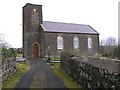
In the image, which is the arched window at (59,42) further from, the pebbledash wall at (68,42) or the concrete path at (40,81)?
the concrete path at (40,81)

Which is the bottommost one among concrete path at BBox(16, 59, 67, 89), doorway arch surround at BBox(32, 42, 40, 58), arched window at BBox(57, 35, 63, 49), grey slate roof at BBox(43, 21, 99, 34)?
concrete path at BBox(16, 59, 67, 89)

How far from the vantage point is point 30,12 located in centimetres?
4956

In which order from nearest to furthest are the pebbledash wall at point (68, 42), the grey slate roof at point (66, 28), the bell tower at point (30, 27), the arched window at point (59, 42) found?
the pebbledash wall at point (68, 42) < the bell tower at point (30, 27) < the arched window at point (59, 42) < the grey slate roof at point (66, 28)

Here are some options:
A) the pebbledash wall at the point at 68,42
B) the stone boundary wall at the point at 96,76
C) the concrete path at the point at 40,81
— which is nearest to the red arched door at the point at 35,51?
the pebbledash wall at the point at 68,42

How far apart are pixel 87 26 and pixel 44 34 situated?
15.7m

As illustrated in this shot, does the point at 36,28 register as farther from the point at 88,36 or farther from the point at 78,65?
the point at 78,65

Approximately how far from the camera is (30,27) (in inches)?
1948

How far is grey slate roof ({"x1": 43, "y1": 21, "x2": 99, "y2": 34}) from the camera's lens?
1993 inches

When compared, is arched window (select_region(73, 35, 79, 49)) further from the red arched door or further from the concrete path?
the concrete path

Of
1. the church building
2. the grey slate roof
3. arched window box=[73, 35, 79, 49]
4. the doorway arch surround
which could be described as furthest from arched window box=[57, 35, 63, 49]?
the doorway arch surround

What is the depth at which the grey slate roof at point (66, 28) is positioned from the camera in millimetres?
50631

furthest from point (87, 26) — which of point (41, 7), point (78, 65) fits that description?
point (78, 65)

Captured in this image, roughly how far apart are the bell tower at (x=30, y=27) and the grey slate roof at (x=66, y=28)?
85.2 inches

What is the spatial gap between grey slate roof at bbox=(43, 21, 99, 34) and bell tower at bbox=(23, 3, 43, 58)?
2163 mm
